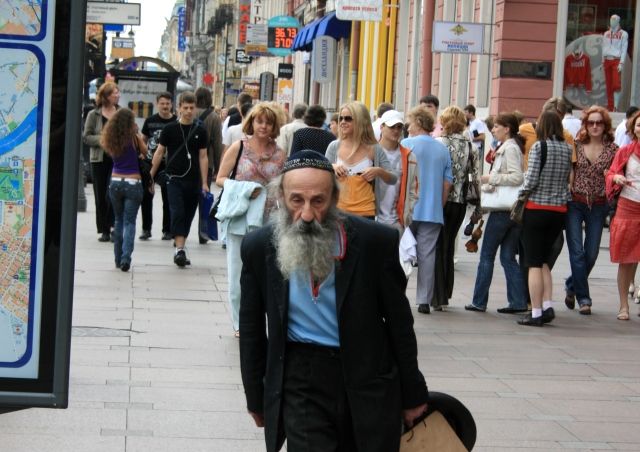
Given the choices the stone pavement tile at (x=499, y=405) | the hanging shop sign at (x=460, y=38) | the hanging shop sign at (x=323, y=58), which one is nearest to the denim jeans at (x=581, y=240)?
the stone pavement tile at (x=499, y=405)

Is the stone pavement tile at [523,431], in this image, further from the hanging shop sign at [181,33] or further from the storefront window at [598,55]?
the hanging shop sign at [181,33]

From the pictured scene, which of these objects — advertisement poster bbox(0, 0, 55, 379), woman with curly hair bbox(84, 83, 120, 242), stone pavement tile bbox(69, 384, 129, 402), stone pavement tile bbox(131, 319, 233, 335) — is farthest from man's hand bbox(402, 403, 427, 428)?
woman with curly hair bbox(84, 83, 120, 242)

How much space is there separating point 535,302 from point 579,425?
11.5 ft

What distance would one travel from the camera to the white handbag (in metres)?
10.5

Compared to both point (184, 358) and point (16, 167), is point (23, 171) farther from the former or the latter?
point (184, 358)

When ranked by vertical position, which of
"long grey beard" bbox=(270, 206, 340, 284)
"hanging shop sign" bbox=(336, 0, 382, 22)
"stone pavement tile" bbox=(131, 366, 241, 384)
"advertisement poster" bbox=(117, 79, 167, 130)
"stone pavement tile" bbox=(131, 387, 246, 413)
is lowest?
"stone pavement tile" bbox=(131, 387, 246, 413)

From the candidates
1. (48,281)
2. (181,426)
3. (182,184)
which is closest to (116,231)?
(182,184)

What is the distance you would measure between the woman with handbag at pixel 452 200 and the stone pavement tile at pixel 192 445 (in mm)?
4977

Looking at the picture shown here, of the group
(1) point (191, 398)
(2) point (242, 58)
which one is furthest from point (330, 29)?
(1) point (191, 398)

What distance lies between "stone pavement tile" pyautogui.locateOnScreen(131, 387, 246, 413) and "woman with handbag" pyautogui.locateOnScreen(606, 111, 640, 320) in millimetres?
4688

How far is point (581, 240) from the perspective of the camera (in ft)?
35.4

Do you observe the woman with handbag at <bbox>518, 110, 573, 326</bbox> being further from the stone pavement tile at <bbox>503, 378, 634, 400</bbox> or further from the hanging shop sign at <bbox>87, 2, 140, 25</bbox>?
the hanging shop sign at <bbox>87, 2, 140, 25</bbox>

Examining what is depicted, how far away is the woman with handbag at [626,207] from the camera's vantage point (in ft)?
34.0

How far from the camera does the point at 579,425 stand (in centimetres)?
667
